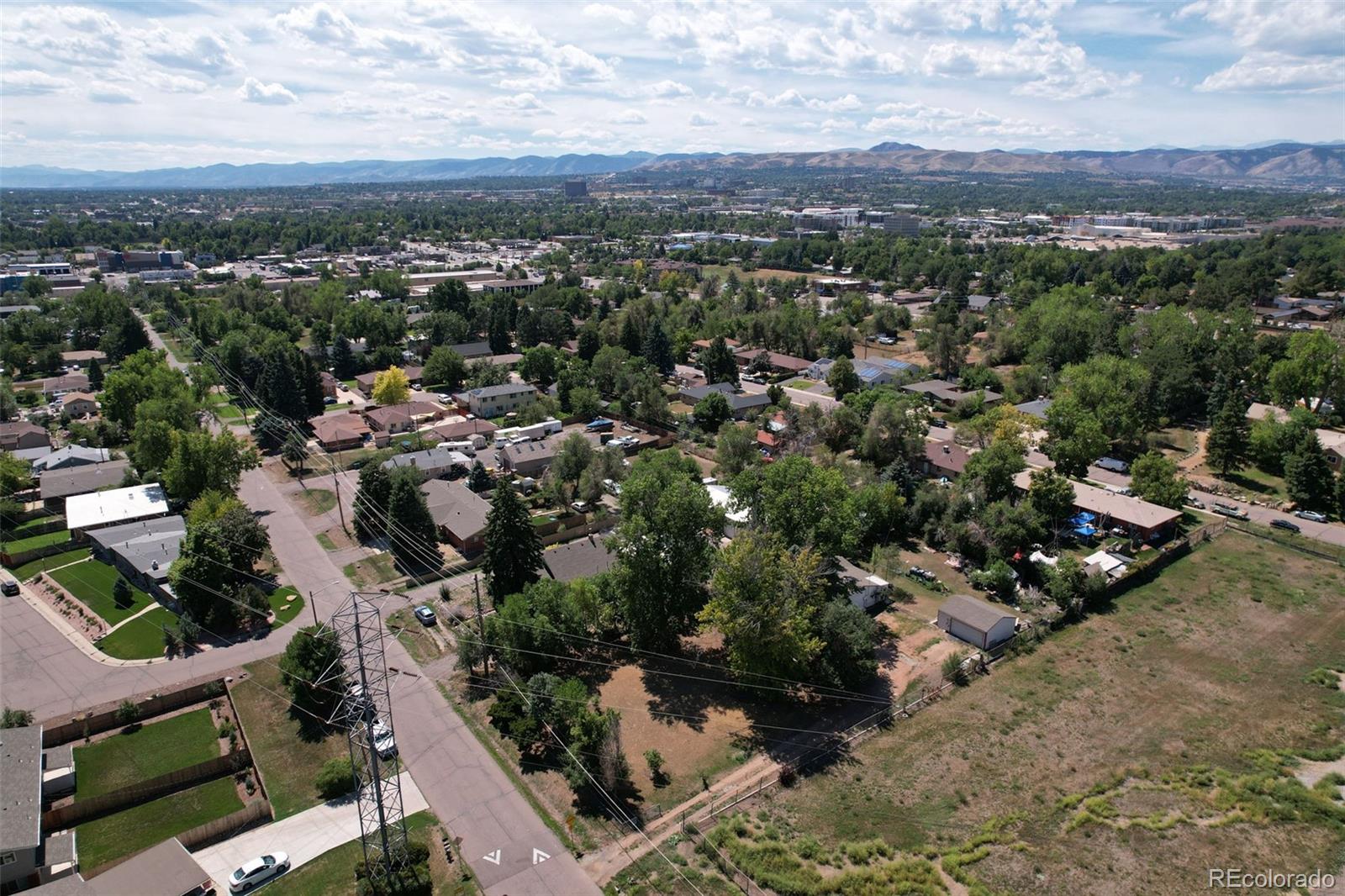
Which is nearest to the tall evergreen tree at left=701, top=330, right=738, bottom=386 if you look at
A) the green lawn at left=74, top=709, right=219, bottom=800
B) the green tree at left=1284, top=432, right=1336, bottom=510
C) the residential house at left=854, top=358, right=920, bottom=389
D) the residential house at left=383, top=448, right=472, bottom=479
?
the residential house at left=854, top=358, right=920, bottom=389

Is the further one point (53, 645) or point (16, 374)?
point (16, 374)

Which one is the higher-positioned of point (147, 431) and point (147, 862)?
point (147, 431)

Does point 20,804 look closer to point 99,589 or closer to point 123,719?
point 123,719

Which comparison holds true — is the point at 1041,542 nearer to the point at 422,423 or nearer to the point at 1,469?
the point at 422,423

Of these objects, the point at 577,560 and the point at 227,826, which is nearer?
the point at 227,826

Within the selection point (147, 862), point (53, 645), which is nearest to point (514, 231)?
point (53, 645)

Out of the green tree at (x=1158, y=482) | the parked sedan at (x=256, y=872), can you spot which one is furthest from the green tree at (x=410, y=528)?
the green tree at (x=1158, y=482)

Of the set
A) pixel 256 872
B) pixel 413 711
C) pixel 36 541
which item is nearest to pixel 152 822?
pixel 256 872

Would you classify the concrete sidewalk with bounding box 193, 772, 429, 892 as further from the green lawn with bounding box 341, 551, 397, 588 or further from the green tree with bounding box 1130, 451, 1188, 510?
the green tree with bounding box 1130, 451, 1188, 510
